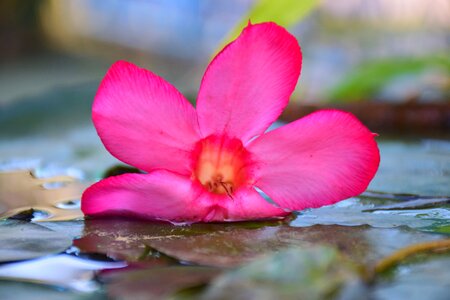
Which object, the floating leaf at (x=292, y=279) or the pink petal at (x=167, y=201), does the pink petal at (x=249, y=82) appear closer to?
the pink petal at (x=167, y=201)

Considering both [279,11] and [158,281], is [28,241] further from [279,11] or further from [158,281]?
[279,11]

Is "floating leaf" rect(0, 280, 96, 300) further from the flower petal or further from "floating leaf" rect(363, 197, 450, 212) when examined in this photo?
"floating leaf" rect(363, 197, 450, 212)

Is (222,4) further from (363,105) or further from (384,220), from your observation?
(384,220)

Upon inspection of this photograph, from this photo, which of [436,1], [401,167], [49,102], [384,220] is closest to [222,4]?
[436,1]

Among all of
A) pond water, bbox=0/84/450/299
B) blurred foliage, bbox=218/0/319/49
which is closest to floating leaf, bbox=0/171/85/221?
pond water, bbox=0/84/450/299

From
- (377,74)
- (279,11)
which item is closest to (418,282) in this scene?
(279,11)

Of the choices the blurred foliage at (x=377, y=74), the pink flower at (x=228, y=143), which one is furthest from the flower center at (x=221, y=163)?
the blurred foliage at (x=377, y=74)
